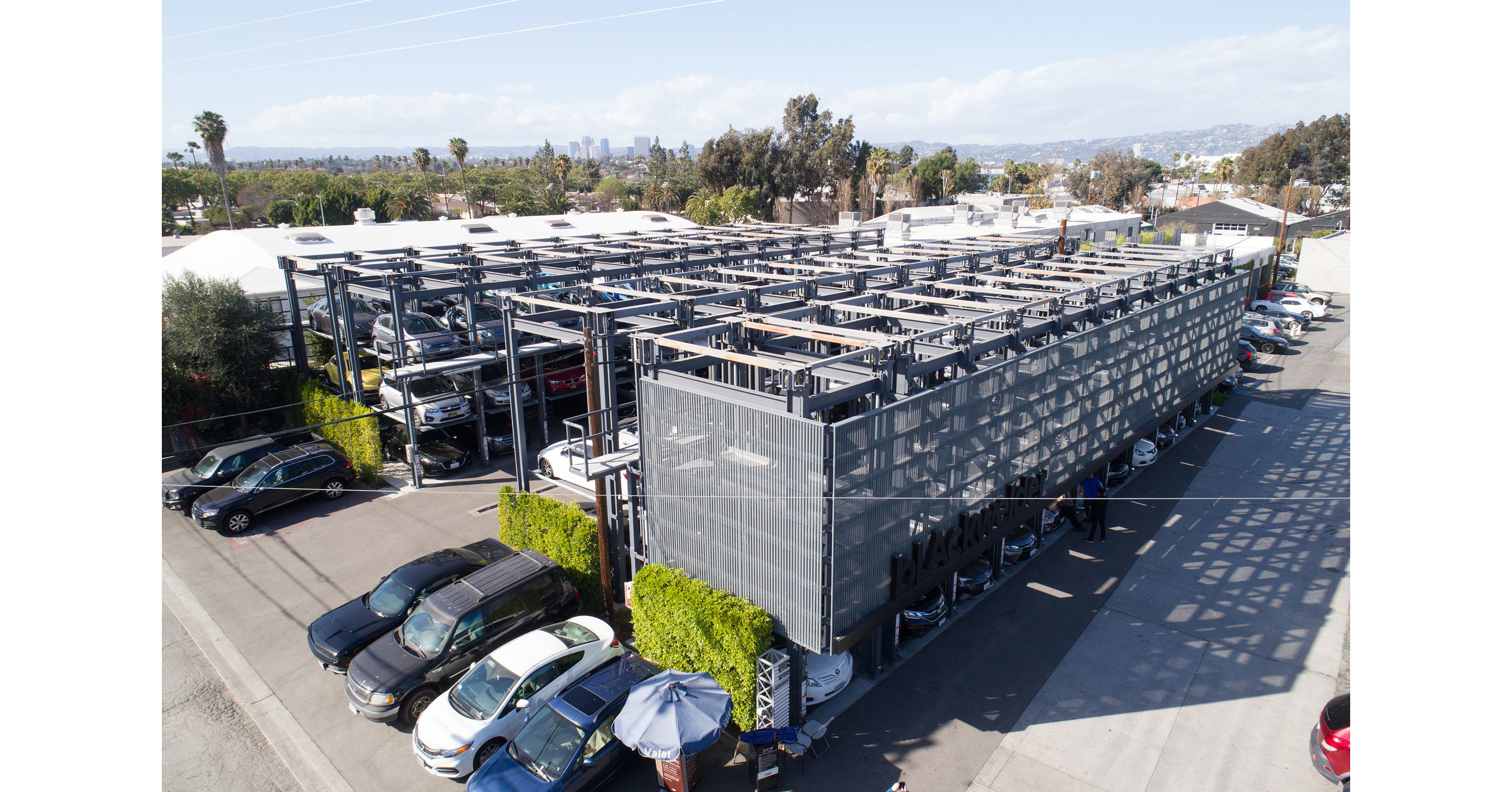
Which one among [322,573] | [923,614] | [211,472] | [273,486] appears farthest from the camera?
[211,472]

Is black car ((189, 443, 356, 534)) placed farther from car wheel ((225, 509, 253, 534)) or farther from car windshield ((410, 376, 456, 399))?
car windshield ((410, 376, 456, 399))

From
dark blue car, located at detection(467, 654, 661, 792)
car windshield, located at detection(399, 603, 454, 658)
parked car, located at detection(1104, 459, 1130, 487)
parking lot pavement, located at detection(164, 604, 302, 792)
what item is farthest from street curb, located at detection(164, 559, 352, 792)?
parked car, located at detection(1104, 459, 1130, 487)

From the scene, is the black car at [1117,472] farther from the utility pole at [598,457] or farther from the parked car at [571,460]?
the utility pole at [598,457]

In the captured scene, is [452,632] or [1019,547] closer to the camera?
[452,632]

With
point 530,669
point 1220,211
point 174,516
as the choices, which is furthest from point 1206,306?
point 1220,211

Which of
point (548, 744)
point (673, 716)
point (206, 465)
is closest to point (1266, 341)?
point (673, 716)

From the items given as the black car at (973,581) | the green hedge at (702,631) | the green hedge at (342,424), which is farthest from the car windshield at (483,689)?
the green hedge at (342,424)

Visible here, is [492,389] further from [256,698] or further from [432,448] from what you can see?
[256,698]
